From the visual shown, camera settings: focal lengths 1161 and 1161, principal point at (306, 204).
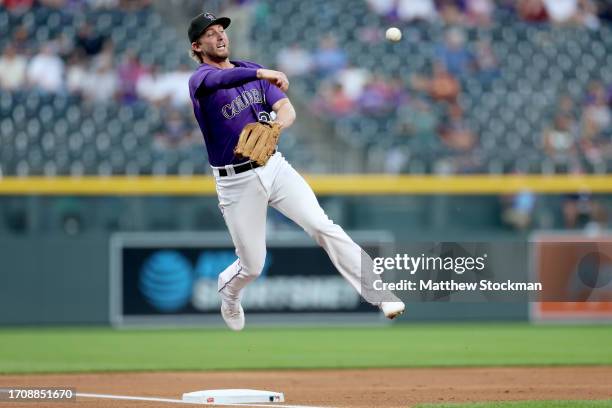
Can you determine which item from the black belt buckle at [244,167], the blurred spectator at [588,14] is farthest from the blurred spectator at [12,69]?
the black belt buckle at [244,167]

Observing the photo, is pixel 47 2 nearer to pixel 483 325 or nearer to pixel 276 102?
pixel 483 325

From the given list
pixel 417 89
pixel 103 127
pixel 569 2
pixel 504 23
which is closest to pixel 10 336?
pixel 103 127

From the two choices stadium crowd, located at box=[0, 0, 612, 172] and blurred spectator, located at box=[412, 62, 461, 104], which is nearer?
stadium crowd, located at box=[0, 0, 612, 172]

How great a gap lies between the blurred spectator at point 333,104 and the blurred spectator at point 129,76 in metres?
2.49

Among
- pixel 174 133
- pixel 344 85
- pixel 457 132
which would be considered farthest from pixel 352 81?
pixel 174 133

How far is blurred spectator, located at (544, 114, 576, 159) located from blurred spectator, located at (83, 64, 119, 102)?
19.5 feet

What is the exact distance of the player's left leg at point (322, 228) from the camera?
23.5 ft

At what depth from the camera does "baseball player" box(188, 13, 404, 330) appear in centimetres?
710

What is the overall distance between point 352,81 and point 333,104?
1.58ft

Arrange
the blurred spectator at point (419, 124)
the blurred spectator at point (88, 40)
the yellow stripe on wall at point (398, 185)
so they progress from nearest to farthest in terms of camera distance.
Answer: the yellow stripe on wall at point (398, 185) < the blurred spectator at point (419, 124) < the blurred spectator at point (88, 40)

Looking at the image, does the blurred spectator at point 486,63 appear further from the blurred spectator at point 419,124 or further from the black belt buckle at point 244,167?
the black belt buckle at point 244,167

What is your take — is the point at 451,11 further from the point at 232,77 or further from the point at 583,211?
the point at 232,77

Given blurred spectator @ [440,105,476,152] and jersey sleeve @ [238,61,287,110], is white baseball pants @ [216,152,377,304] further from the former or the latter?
blurred spectator @ [440,105,476,152]

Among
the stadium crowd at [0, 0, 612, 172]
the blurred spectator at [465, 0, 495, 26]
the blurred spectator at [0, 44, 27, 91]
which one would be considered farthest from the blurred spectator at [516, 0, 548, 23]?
the blurred spectator at [0, 44, 27, 91]
